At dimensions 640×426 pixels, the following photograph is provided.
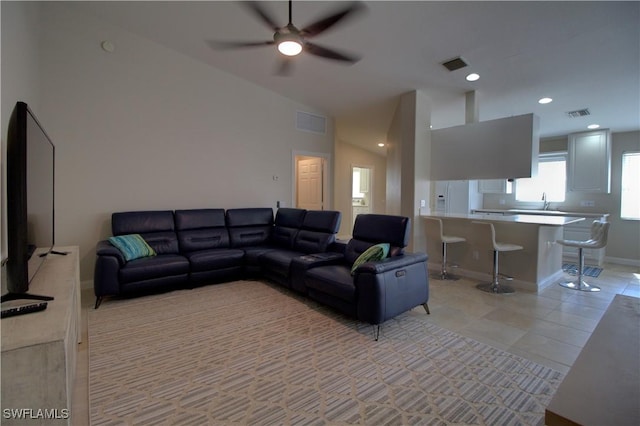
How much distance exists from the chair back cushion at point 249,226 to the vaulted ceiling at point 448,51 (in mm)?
2356

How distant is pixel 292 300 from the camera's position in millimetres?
3574

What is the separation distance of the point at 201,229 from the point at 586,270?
642cm

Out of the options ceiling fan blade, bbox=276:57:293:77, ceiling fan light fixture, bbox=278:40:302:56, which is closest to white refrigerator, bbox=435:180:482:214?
ceiling fan blade, bbox=276:57:293:77

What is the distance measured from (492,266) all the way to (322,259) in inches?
102

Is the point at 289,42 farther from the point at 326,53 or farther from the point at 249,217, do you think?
the point at 249,217

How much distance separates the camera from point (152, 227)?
4.18 meters

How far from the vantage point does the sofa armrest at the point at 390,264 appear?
104 inches

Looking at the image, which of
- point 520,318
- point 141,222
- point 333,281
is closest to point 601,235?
A: point 520,318

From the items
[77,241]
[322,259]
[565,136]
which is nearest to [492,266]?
[322,259]

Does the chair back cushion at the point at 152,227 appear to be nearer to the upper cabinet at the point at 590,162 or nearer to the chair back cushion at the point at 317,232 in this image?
the chair back cushion at the point at 317,232

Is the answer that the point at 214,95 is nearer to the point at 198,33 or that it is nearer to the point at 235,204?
the point at 198,33

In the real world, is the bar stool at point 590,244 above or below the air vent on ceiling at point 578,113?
below

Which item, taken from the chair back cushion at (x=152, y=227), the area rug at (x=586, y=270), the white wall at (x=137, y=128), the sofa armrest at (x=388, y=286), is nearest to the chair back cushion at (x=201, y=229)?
the chair back cushion at (x=152, y=227)

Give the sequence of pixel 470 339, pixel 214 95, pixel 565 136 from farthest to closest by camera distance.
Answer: pixel 565 136
pixel 214 95
pixel 470 339
